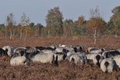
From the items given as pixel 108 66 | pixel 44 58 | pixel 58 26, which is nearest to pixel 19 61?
pixel 44 58

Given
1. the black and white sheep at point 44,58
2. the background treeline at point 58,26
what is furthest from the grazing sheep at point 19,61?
the background treeline at point 58,26

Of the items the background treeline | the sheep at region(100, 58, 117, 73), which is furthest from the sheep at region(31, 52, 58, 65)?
the background treeline

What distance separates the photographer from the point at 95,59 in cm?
1151

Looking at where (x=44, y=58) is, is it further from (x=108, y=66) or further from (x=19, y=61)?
A: (x=108, y=66)

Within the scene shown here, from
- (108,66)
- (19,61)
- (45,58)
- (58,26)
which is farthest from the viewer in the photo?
(58,26)

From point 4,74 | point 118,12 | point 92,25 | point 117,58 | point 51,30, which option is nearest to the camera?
point 4,74

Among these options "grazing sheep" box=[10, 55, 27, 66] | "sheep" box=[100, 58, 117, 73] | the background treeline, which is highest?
the background treeline

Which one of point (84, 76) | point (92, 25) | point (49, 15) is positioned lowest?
point (84, 76)

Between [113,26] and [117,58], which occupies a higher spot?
[113,26]

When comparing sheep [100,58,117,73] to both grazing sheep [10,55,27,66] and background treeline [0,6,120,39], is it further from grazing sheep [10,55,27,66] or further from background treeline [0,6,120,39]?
background treeline [0,6,120,39]

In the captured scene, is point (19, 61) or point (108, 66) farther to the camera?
point (19, 61)

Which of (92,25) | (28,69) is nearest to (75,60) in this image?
(28,69)

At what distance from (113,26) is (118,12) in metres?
21.2

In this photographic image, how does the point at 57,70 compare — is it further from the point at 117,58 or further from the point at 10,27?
the point at 10,27
